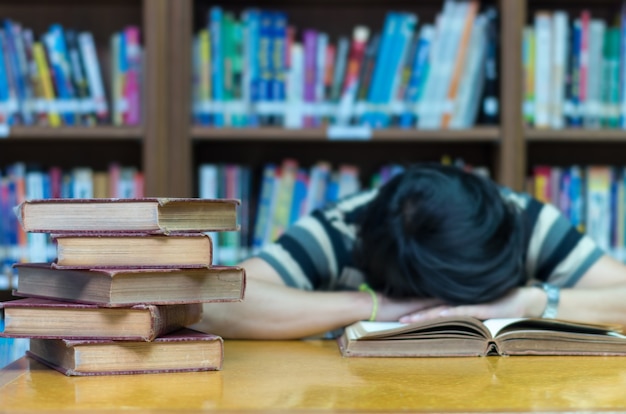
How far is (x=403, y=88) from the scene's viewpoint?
86.2 inches

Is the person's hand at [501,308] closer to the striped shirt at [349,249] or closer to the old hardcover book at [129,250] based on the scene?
the striped shirt at [349,249]

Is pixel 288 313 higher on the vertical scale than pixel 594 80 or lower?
lower

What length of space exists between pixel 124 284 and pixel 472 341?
44 cm

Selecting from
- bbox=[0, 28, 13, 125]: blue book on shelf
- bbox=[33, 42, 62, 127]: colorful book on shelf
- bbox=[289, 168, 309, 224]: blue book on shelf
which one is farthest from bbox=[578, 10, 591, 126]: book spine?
bbox=[0, 28, 13, 125]: blue book on shelf

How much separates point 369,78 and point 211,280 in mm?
1332

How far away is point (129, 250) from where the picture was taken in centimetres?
92

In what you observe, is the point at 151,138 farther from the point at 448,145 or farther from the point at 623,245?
the point at 623,245

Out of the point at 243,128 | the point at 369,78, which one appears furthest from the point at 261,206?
the point at 369,78

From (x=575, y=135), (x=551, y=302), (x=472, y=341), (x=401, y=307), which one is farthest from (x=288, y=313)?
(x=575, y=135)

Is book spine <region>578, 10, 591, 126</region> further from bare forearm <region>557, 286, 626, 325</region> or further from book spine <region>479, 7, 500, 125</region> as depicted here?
bare forearm <region>557, 286, 626, 325</region>

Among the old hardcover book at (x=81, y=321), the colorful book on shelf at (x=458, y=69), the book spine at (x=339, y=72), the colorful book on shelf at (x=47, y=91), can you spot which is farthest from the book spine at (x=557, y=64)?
the old hardcover book at (x=81, y=321)

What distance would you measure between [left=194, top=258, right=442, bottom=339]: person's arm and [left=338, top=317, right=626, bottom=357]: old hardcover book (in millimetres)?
178

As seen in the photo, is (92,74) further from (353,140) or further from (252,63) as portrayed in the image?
(353,140)

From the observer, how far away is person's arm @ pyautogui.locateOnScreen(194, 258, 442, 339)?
124 cm
